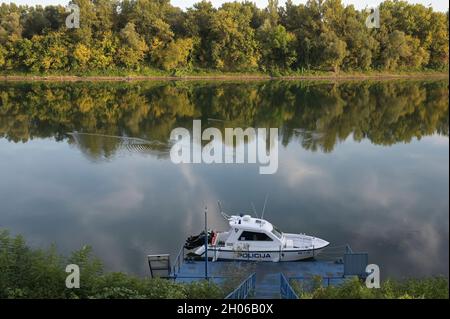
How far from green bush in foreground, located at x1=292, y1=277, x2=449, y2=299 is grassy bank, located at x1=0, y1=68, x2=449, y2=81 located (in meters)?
82.2

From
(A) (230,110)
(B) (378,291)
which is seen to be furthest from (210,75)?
(B) (378,291)

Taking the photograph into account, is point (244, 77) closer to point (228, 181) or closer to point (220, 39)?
point (220, 39)

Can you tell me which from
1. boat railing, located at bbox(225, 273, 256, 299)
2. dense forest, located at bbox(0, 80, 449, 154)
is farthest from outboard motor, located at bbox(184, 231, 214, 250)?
dense forest, located at bbox(0, 80, 449, 154)

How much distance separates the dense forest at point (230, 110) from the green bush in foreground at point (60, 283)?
23368 mm

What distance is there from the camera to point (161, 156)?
1419 inches

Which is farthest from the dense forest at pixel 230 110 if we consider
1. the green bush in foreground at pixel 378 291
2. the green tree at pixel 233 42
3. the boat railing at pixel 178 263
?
the green bush in foreground at pixel 378 291

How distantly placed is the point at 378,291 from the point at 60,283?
26.4 ft

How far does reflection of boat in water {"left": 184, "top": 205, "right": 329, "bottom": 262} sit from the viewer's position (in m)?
19.9

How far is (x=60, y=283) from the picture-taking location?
41.8 feet

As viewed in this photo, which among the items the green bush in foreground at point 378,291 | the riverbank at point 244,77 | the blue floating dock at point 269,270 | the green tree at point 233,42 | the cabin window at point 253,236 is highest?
the green tree at point 233,42

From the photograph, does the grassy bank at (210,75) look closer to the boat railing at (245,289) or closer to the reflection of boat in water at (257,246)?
the reflection of boat in water at (257,246)

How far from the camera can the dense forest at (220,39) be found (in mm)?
88562

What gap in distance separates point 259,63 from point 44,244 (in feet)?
261
